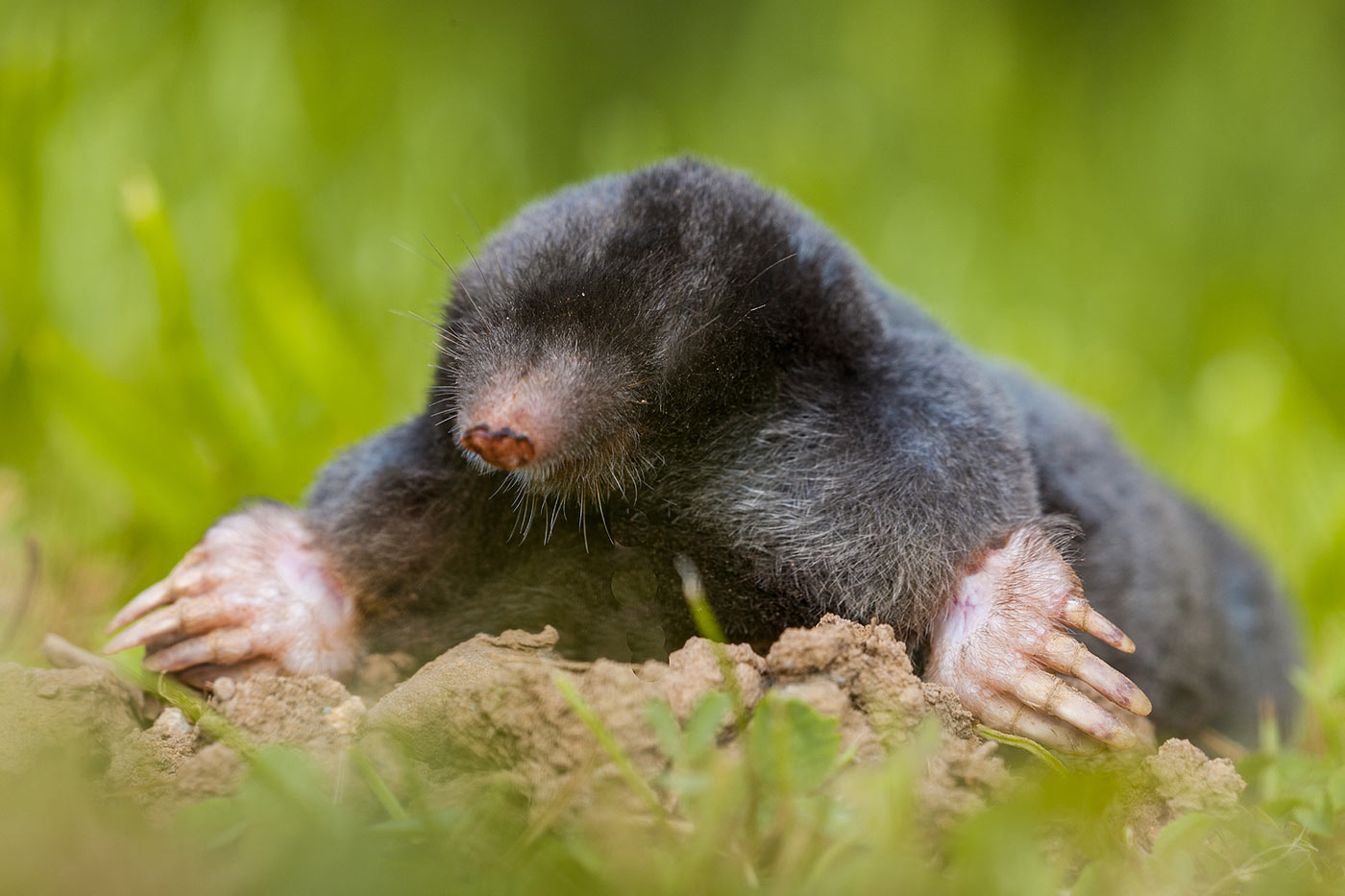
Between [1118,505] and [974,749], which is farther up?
[1118,505]

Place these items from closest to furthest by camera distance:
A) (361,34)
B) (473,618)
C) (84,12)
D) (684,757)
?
(684,757) < (473,618) < (84,12) < (361,34)

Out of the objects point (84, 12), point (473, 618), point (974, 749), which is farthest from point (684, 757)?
point (84, 12)

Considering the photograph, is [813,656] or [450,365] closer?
[813,656]

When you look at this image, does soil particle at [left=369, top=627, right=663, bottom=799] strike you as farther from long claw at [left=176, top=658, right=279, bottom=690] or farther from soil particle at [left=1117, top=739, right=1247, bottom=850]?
soil particle at [left=1117, top=739, right=1247, bottom=850]

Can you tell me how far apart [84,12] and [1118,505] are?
3.47 meters

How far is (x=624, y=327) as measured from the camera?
1.34 m

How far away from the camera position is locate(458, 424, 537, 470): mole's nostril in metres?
1.23

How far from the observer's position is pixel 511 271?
1422 mm

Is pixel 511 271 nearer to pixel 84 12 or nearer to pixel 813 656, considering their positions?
pixel 813 656

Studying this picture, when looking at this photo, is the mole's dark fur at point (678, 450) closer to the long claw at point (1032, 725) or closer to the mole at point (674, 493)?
the mole at point (674, 493)

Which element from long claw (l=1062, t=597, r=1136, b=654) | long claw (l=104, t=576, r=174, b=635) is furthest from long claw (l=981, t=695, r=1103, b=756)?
long claw (l=104, t=576, r=174, b=635)

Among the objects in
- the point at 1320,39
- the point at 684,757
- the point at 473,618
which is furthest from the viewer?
the point at 1320,39

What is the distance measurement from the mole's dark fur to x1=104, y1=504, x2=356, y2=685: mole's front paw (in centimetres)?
5

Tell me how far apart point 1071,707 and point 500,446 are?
0.66 metres
